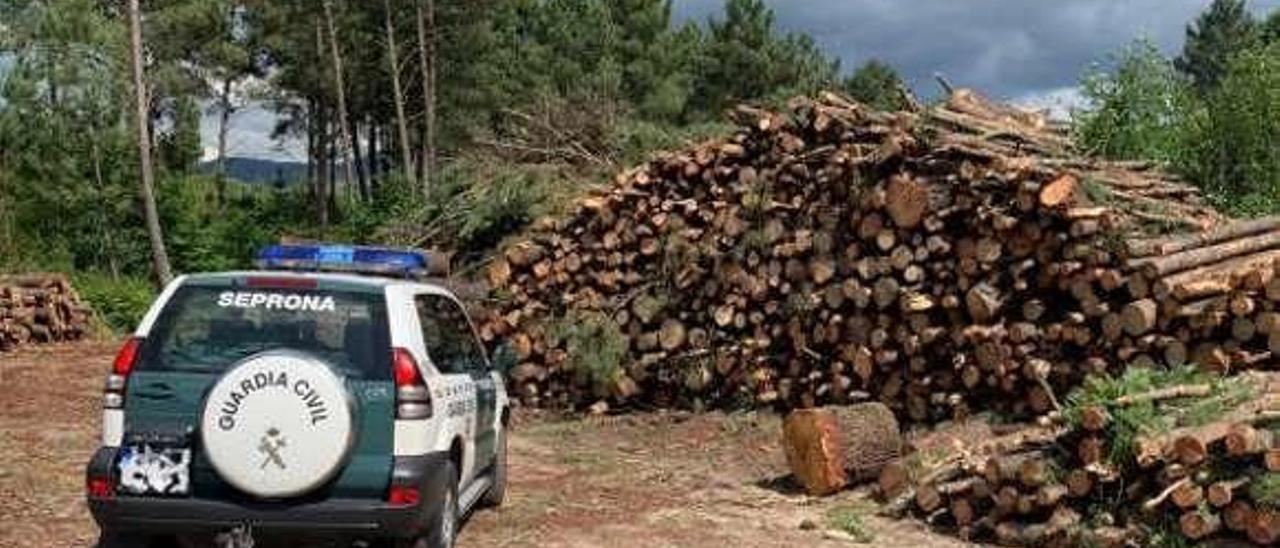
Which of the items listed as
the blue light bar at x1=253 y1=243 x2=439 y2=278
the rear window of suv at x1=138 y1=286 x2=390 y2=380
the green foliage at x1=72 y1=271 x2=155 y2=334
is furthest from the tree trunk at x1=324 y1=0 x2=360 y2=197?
the rear window of suv at x1=138 y1=286 x2=390 y2=380

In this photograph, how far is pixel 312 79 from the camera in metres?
47.5

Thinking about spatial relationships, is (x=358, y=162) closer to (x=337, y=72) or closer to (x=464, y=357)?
(x=337, y=72)

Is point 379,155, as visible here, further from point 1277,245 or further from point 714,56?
point 1277,245

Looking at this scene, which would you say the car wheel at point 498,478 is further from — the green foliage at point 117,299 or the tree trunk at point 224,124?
the tree trunk at point 224,124

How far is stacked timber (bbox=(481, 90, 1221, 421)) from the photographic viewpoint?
454 inches

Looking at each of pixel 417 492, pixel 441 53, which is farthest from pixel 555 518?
pixel 441 53

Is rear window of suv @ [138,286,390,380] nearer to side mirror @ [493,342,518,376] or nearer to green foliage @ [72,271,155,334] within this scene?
side mirror @ [493,342,518,376]

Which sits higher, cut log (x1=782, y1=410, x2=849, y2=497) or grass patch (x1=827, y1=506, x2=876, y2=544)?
cut log (x1=782, y1=410, x2=849, y2=497)

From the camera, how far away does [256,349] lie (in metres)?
6.57

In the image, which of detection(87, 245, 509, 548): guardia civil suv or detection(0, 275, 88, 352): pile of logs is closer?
detection(87, 245, 509, 548): guardia civil suv

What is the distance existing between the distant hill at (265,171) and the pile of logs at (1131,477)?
47.7 metres

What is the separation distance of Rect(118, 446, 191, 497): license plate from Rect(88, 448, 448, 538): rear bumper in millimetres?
→ 44

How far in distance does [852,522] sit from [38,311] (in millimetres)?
16668

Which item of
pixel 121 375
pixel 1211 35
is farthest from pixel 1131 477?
pixel 1211 35
